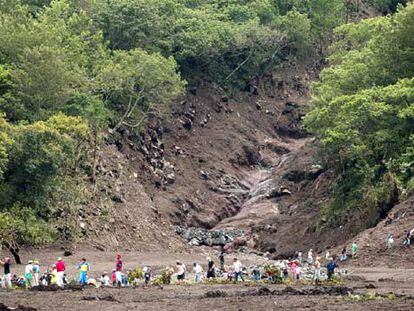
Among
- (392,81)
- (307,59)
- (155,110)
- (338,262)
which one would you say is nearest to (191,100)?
(155,110)

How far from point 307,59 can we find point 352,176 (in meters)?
55.4

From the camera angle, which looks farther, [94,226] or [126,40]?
[126,40]

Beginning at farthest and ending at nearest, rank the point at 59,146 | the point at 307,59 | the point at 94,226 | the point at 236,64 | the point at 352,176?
the point at 307,59 → the point at 236,64 → the point at 352,176 → the point at 94,226 → the point at 59,146

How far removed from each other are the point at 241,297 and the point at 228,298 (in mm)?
597

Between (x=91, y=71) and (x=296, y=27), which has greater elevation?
(x=296, y=27)

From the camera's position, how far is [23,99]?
6388 cm

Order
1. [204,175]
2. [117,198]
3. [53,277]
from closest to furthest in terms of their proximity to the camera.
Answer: [53,277]
[117,198]
[204,175]

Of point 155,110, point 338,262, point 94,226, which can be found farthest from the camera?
point 155,110

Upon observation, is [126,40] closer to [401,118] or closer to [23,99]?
[23,99]

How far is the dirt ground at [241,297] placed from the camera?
105ft

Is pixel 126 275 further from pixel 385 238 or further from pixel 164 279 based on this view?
pixel 385 238

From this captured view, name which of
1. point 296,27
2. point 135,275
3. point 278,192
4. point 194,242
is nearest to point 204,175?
point 278,192

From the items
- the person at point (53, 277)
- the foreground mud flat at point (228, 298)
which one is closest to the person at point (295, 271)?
the foreground mud flat at point (228, 298)

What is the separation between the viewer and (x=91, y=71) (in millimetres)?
77188
